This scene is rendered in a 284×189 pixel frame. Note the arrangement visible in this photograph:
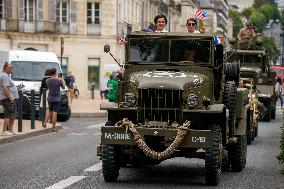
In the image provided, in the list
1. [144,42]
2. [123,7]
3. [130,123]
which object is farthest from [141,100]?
[123,7]

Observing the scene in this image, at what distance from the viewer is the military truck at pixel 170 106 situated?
13.6 metres

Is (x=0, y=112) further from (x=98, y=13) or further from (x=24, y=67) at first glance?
(x=98, y=13)

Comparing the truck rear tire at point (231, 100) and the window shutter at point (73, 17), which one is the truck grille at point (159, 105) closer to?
the truck rear tire at point (231, 100)

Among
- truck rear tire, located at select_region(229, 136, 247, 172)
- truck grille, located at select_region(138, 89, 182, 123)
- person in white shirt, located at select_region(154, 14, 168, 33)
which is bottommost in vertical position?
truck rear tire, located at select_region(229, 136, 247, 172)

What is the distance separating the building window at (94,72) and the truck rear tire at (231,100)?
55614 millimetres

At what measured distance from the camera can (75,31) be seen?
71.0 m

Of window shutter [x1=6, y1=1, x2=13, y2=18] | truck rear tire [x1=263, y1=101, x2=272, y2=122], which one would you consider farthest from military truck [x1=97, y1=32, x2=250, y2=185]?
window shutter [x1=6, y1=1, x2=13, y2=18]

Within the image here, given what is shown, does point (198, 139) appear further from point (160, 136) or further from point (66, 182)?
point (66, 182)

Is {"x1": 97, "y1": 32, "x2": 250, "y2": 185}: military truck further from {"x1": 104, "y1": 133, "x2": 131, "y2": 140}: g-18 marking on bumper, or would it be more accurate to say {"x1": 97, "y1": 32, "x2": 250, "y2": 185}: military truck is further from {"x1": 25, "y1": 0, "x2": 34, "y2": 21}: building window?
{"x1": 25, "y1": 0, "x2": 34, "y2": 21}: building window

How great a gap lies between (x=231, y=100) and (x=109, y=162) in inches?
101

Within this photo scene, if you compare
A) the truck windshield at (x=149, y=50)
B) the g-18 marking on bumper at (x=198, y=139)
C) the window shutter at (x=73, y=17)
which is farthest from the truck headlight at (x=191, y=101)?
the window shutter at (x=73, y=17)

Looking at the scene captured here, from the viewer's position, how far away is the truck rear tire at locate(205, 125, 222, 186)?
44.5ft

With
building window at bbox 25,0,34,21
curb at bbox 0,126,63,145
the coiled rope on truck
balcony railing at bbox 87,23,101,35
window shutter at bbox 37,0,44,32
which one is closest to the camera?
the coiled rope on truck

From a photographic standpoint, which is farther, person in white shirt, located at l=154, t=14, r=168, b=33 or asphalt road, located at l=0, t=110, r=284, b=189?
person in white shirt, located at l=154, t=14, r=168, b=33
